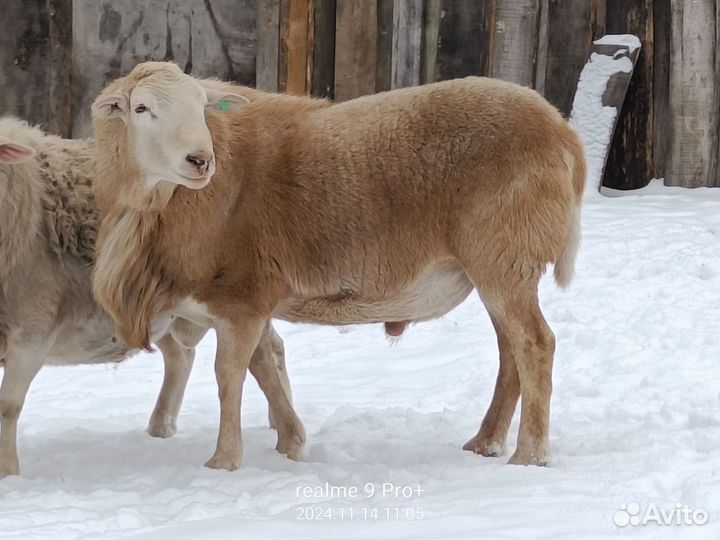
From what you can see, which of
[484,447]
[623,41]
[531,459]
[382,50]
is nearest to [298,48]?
[382,50]

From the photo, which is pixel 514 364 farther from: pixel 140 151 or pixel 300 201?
pixel 140 151

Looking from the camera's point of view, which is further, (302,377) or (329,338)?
(329,338)

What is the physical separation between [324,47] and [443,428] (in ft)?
14.3

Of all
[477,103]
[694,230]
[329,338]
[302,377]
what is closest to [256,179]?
[477,103]

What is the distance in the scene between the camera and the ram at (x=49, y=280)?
5418 millimetres

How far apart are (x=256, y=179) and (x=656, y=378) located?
233 centimetres

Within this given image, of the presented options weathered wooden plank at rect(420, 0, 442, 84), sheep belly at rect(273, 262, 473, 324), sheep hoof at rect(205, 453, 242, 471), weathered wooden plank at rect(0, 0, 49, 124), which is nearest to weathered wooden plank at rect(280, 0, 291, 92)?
weathered wooden plank at rect(420, 0, 442, 84)

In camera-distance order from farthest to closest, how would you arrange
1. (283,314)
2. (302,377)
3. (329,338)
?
(329,338) < (302,377) < (283,314)

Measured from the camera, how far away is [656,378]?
6.20 metres

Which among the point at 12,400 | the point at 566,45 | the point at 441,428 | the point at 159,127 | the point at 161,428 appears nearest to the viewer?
the point at 159,127

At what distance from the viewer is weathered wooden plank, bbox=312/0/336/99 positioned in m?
9.44

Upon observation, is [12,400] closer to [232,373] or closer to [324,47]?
[232,373]

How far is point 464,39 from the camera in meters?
9.52

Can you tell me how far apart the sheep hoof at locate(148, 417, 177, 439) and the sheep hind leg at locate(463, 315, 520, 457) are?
1.56m
